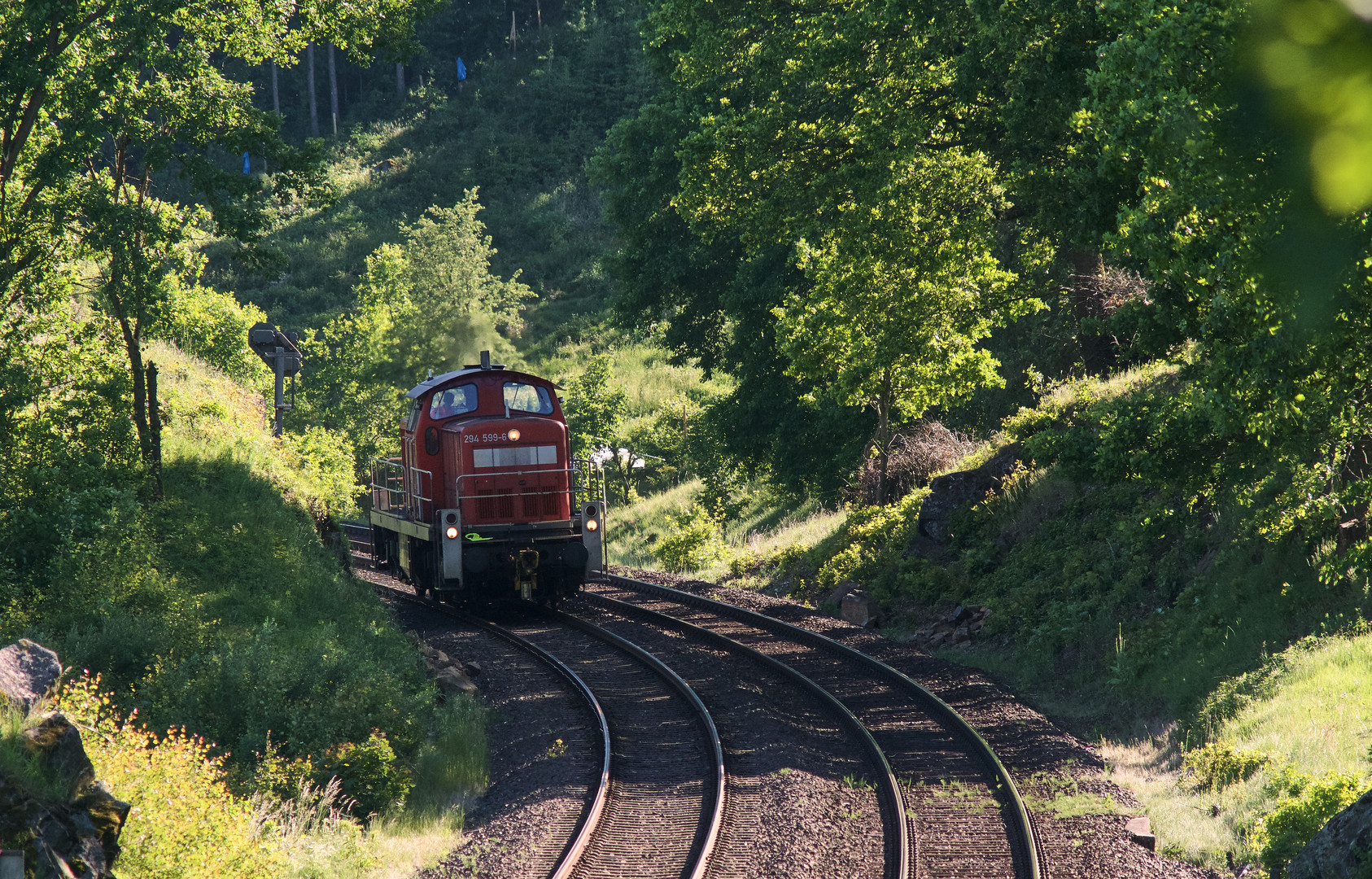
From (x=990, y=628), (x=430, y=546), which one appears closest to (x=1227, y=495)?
(x=990, y=628)

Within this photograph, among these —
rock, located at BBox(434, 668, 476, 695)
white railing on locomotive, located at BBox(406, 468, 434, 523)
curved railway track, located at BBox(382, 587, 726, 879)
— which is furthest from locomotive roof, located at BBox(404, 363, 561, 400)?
rock, located at BBox(434, 668, 476, 695)

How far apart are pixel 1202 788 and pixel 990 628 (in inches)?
263

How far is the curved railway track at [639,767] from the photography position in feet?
29.3

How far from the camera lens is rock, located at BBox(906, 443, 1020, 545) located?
20562 millimetres

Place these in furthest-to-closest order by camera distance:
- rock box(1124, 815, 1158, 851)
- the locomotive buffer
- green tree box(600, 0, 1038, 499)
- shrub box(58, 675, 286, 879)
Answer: the locomotive buffer
green tree box(600, 0, 1038, 499)
rock box(1124, 815, 1158, 851)
shrub box(58, 675, 286, 879)

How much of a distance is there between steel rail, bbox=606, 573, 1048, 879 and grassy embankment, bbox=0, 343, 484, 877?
5226 millimetres

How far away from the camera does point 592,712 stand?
1348 centimetres

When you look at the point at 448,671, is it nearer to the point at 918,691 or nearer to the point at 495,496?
the point at 495,496

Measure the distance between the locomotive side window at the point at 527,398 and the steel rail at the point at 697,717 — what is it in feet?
12.8

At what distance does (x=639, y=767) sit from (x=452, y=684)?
4.17 meters

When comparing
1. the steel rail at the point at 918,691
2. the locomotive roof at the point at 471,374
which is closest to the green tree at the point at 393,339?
the locomotive roof at the point at 471,374

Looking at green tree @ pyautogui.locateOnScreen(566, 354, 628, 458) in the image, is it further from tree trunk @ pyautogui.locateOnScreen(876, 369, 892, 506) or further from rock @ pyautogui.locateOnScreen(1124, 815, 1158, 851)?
rock @ pyautogui.locateOnScreen(1124, 815, 1158, 851)

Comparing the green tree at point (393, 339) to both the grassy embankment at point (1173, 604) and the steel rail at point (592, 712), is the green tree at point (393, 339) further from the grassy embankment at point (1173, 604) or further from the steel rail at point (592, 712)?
the grassy embankment at point (1173, 604)

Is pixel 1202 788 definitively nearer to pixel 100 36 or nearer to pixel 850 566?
pixel 850 566
